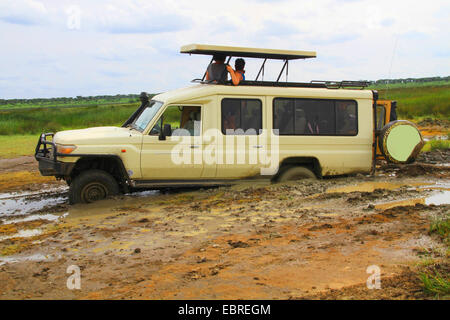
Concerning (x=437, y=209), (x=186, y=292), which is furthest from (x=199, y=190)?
(x=186, y=292)

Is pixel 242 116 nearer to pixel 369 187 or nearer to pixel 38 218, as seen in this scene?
pixel 369 187

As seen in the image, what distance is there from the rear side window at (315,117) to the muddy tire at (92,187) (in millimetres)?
3073

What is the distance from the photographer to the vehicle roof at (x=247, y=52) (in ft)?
30.5

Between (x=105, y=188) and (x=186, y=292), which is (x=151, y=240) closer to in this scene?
(x=186, y=292)

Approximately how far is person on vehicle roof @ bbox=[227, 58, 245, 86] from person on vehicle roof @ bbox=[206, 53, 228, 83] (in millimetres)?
178

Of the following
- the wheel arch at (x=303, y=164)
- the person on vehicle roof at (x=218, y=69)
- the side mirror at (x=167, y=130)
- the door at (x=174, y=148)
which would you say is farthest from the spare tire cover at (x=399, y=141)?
the side mirror at (x=167, y=130)

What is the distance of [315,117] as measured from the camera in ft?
32.5

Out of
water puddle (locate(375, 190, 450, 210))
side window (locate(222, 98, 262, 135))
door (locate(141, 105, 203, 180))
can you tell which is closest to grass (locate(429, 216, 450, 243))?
water puddle (locate(375, 190, 450, 210))

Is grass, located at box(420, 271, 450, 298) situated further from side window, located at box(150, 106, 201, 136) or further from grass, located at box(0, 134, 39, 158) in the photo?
grass, located at box(0, 134, 39, 158)

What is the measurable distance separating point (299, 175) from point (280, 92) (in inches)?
62.8

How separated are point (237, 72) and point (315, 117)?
167 centimetres

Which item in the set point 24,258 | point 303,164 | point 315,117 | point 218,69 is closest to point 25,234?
point 24,258

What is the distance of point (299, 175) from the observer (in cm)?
999

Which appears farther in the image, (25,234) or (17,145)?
(17,145)
